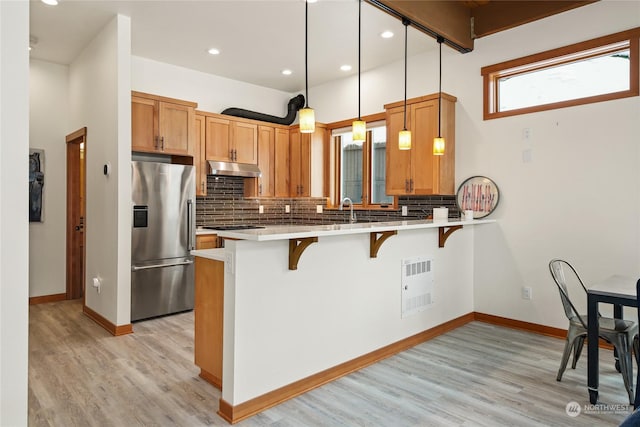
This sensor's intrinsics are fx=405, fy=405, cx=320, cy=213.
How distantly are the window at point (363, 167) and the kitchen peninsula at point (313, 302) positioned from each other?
1.83 meters

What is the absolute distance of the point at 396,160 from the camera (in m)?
4.83

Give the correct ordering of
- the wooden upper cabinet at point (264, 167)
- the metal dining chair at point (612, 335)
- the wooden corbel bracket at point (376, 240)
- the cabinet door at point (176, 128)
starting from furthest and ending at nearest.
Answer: the wooden upper cabinet at point (264, 167), the cabinet door at point (176, 128), the wooden corbel bracket at point (376, 240), the metal dining chair at point (612, 335)

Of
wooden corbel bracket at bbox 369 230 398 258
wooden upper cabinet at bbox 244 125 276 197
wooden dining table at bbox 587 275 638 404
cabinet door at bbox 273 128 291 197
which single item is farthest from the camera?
cabinet door at bbox 273 128 291 197

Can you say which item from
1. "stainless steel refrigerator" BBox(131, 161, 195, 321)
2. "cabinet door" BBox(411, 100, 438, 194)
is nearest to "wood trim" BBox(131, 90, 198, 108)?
"stainless steel refrigerator" BBox(131, 161, 195, 321)

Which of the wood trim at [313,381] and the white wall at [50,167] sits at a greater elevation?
the white wall at [50,167]

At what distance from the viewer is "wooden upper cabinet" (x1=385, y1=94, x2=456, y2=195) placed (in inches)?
176

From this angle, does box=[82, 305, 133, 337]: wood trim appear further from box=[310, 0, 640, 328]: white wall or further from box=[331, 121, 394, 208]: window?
box=[310, 0, 640, 328]: white wall

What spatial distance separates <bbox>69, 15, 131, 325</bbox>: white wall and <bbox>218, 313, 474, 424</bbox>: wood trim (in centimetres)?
215

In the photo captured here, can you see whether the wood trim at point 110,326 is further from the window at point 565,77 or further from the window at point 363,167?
the window at point 565,77

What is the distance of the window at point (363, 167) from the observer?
18.5ft

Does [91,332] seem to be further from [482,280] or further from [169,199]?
[482,280]

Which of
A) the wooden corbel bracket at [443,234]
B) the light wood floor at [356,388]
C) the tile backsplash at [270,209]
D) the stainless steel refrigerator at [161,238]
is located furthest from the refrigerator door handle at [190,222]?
the wooden corbel bracket at [443,234]

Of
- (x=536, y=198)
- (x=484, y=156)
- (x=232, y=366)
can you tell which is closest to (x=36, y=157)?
(x=232, y=366)

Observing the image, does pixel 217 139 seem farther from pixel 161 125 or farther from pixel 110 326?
pixel 110 326
